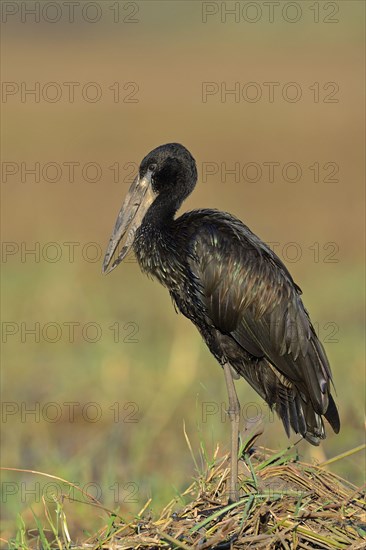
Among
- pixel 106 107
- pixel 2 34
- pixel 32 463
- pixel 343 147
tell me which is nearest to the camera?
pixel 32 463

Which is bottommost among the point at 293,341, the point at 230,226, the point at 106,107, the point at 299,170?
the point at 293,341

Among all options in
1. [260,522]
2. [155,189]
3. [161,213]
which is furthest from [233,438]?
[155,189]

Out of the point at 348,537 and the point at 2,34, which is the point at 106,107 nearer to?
the point at 2,34

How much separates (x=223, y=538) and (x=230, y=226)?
Answer: 189 cm

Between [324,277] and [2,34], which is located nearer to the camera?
[324,277]

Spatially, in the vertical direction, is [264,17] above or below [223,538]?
above

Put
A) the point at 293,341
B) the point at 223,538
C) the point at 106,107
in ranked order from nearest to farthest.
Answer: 1. the point at 223,538
2. the point at 293,341
3. the point at 106,107

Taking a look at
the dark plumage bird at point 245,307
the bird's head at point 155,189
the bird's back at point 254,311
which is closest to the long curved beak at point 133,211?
the bird's head at point 155,189

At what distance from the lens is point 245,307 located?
20.2 ft

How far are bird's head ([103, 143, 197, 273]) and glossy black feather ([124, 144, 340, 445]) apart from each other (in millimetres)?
219

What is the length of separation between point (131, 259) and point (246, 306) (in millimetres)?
7601

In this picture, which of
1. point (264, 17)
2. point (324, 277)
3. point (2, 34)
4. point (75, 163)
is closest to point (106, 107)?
point (75, 163)

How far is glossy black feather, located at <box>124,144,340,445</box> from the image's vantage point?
6023 millimetres

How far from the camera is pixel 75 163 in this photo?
64.8 feet
